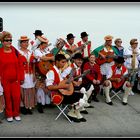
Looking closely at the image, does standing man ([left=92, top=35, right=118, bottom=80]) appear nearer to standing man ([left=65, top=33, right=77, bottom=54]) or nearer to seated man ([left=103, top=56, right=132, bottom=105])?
seated man ([left=103, top=56, right=132, bottom=105])

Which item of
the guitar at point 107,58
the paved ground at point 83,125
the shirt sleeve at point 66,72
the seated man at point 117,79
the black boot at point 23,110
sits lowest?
the paved ground at point 83,125

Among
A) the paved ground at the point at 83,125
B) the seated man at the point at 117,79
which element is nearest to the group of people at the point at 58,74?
the seated man at the point at 117,79

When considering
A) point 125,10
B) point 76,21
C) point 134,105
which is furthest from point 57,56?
point 125,10

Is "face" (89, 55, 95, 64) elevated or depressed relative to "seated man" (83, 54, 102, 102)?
elevated

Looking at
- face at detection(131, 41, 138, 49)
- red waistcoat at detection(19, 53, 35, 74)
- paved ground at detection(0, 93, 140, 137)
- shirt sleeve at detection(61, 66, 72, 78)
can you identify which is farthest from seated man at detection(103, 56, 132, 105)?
red waistcoat at detection(19, 53, 35, 74)

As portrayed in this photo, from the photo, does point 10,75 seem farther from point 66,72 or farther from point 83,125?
point 83,125

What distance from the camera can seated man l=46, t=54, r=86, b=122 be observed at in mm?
5883

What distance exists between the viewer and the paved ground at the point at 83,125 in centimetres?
552

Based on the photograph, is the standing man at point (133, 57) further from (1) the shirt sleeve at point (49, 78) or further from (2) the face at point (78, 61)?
(1) the shirt sleeve at point (49, 78)

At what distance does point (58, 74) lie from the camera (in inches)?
237

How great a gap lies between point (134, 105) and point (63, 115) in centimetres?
161

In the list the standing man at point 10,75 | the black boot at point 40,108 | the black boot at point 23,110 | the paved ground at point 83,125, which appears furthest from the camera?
the black boot at point 40,108

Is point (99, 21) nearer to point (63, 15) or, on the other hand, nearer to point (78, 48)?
point (63, 15)

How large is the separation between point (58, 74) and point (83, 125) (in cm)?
94
